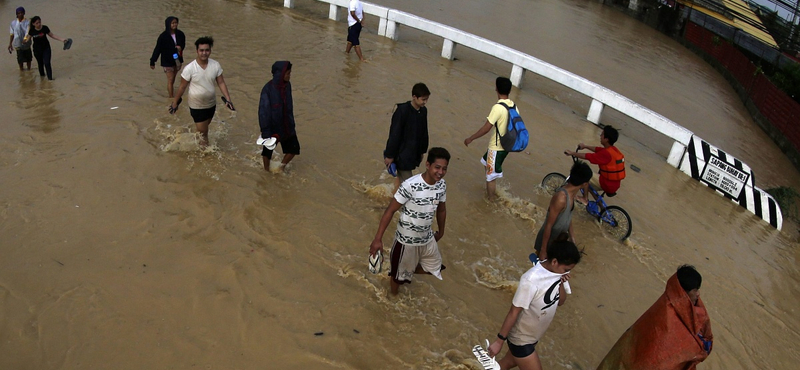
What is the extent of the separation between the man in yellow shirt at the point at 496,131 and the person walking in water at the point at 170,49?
5.35 meters

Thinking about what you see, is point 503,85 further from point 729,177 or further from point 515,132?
point 729,177

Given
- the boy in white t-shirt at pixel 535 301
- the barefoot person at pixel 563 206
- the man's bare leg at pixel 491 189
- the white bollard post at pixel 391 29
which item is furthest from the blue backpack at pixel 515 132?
the white bollard post at pixel 391 29

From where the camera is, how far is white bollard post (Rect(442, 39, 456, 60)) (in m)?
14.5

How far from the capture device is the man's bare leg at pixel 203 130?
786cm

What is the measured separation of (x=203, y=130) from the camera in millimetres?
7941

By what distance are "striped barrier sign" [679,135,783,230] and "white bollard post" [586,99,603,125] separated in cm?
203

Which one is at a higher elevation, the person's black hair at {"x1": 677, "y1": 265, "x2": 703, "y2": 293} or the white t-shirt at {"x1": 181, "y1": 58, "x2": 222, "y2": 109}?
the person's black hair at {"x1": 677, "y1": 265, "x2": 703, "y2": 293}

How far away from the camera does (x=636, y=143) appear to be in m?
11.7

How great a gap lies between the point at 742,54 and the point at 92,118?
1890 cm

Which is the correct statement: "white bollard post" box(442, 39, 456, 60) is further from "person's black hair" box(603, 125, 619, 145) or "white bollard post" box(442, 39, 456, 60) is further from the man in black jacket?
the man in black jacket

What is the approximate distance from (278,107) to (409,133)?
182 cm

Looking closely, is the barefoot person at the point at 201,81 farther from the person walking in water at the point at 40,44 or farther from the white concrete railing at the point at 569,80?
the white concrete railing at the point at 569,80

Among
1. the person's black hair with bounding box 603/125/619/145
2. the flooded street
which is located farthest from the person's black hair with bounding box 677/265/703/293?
the person's black hair with bounding box 603/125/619/145

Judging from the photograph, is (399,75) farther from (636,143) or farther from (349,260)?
(349,260)
